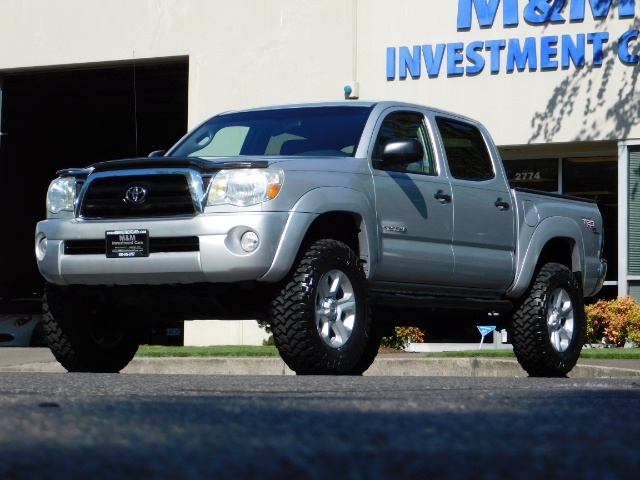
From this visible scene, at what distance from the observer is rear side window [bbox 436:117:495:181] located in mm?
9516

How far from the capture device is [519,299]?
9844 mm

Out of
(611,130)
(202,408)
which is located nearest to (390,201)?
(202,408)

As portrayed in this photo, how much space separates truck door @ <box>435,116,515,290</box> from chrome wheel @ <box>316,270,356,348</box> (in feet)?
4.62

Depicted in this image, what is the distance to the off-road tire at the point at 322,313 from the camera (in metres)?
7.48

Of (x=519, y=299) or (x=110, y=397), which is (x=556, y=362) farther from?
(x=110, y=397)

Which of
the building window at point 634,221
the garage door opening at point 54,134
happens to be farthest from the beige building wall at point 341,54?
the garage door opening at point 54,134

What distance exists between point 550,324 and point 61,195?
381cm

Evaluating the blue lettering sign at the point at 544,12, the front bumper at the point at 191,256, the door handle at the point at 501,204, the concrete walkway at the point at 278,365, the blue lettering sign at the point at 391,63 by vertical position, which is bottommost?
the concrete walkway at the point at 278,365

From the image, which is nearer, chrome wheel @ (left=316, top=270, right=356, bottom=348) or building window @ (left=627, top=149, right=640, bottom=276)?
chrome wheel @ (left=316, top=270, right=356, bottom=348)

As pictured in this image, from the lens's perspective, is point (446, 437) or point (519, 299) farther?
point (519, 299)

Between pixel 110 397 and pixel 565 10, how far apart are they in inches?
571

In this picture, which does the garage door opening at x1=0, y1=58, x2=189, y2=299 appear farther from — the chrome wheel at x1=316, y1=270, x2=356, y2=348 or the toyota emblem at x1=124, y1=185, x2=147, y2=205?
the chrome wheel at x1=316, y1=270, x2=356, y2=348

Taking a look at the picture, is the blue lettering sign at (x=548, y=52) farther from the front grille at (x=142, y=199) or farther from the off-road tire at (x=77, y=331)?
the front grille at (x=142, y=199)

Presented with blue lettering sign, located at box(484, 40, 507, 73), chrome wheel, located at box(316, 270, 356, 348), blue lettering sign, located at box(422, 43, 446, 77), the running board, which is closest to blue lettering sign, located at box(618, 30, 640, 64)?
blue lettering sign, located at box(484, 40, 507, 73)
